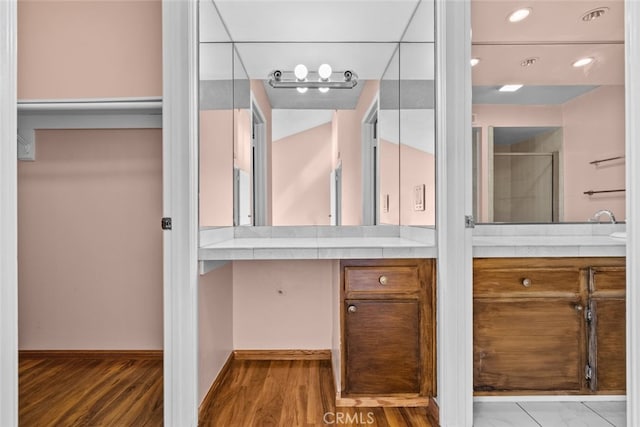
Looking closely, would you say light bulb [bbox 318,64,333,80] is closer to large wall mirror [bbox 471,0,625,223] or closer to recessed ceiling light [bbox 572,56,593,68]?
large wall mirror [bbox 471,0,625,223]

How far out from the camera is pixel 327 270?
2.78 meters

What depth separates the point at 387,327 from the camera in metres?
1.98

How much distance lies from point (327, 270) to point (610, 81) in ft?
6.99

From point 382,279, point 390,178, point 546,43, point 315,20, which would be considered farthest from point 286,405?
point 546,43

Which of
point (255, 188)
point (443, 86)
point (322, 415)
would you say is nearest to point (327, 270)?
point (255, 188)

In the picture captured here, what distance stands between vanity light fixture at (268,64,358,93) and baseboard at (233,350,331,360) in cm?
170

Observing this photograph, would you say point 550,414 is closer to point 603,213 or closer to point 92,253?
point 603,213

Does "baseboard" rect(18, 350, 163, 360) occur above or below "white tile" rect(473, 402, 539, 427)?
above

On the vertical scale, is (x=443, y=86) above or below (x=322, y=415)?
above

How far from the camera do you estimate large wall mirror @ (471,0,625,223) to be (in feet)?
8.39

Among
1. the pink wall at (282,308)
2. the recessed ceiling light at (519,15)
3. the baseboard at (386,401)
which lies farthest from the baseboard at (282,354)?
the recessed ceiling light at (519,15)

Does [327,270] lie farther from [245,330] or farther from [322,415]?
[322,415]

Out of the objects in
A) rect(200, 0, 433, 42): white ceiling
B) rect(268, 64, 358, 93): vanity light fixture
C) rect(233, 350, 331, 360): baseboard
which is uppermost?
rect(200, 0, 433, 42): white ceiling
